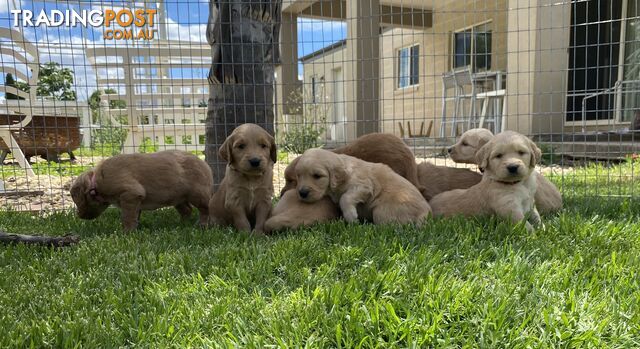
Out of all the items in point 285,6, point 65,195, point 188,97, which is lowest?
point 65,195

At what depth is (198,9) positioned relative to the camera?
5.61 meters

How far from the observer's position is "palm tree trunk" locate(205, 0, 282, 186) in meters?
5.41

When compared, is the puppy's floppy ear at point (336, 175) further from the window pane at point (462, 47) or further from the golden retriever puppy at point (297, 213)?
the window pane at point (462, 47)

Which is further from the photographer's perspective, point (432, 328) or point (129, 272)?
point (129, 272)

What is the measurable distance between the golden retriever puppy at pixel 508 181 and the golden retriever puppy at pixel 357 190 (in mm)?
421

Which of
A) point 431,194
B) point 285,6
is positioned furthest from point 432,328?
point 285,6

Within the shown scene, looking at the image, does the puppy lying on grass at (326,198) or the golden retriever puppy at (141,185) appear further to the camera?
the golden retriever puppy at (141,185)

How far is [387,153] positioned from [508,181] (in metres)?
1.31

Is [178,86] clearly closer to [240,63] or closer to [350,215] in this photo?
[240,63]

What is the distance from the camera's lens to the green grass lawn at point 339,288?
6.54 feet

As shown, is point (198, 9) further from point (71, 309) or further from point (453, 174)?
point (71, 309)

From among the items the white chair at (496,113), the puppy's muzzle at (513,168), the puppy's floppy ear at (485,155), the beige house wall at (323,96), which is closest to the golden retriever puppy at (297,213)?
the puppy's floppy ear at (485,155)

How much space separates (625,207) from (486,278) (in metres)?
2.59

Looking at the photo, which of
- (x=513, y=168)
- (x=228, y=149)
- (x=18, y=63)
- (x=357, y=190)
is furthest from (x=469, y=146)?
(x=18, y=63)
